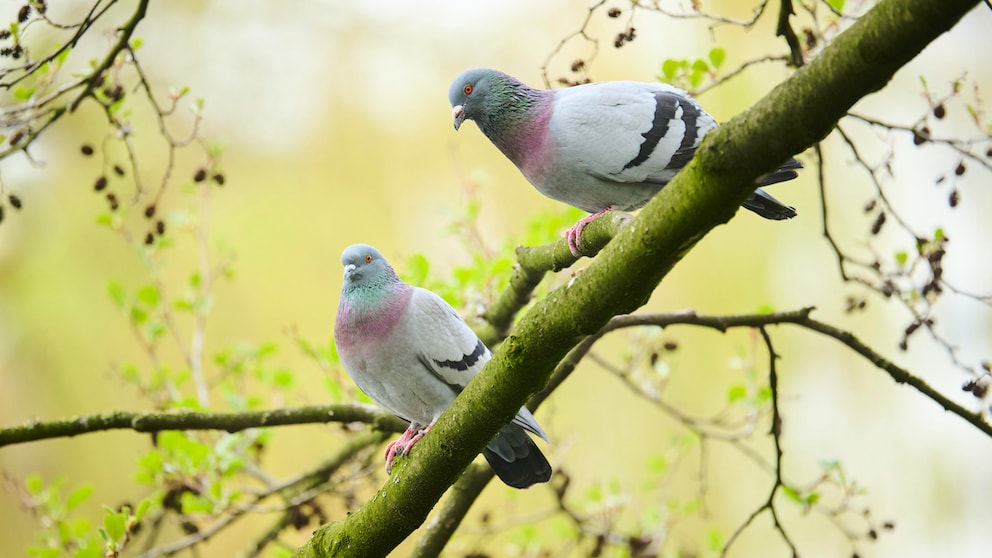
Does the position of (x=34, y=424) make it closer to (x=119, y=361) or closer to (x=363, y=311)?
(x=363, y=311)

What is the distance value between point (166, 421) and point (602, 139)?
167 cm

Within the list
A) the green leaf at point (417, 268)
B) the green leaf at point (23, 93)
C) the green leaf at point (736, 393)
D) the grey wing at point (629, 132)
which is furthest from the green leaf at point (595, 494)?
the green leaf at point (23, 93)

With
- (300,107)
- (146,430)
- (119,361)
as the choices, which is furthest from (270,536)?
(300,107)

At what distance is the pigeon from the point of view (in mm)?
2854

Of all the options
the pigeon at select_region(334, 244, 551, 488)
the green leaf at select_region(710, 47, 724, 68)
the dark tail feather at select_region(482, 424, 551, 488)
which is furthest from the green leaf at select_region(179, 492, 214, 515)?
the green leaf at select_region(710, 47, 724, 68)

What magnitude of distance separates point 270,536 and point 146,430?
117 centimetres

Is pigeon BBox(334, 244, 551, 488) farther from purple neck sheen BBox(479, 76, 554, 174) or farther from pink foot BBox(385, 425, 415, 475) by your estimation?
purple neck sheen BBox(479, 76, 554, 174)

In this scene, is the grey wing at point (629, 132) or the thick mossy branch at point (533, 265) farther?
the grey wing at point (629, 132)

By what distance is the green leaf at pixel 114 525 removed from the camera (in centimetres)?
265

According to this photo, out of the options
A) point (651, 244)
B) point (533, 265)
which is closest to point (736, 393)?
point (533, 265)

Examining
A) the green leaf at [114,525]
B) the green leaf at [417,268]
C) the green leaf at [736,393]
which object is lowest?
the green leaf at [114,525]

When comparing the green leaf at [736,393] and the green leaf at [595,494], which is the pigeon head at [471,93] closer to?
the green leaf at [736,393]

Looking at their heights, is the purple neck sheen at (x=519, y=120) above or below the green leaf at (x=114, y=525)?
above

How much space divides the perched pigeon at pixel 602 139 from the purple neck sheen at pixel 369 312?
23.6 inches
